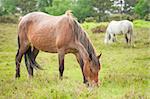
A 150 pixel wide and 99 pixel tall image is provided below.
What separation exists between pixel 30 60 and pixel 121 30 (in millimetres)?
11510

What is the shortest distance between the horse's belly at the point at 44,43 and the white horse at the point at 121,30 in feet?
34.2

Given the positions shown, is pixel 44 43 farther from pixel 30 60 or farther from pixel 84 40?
pixel 84 40

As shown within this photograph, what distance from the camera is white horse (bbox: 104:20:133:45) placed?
19.3 meters

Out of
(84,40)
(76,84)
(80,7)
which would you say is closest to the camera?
(76,84)

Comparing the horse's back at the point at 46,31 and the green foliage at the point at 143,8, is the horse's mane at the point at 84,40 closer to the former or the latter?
the horse's back at the point at 46,31

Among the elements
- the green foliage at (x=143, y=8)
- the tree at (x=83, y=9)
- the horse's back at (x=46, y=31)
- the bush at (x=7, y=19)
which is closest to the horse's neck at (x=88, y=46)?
the horse's back at (x=46, y=31)

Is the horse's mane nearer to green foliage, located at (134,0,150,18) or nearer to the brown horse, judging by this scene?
the brown horse

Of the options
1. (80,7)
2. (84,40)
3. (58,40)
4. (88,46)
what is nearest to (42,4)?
(80,7)

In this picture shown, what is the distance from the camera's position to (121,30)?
65.6ft

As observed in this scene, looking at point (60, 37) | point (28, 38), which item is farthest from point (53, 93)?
point (28, 38)

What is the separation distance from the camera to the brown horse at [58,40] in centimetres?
711

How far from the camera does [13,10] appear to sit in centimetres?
5191

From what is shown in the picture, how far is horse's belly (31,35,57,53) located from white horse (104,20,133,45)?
10.4 metres

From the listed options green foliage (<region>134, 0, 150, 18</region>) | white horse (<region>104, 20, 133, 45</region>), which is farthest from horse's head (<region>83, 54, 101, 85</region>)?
green foliage (<region>134, 0, 150, 18</region>)
